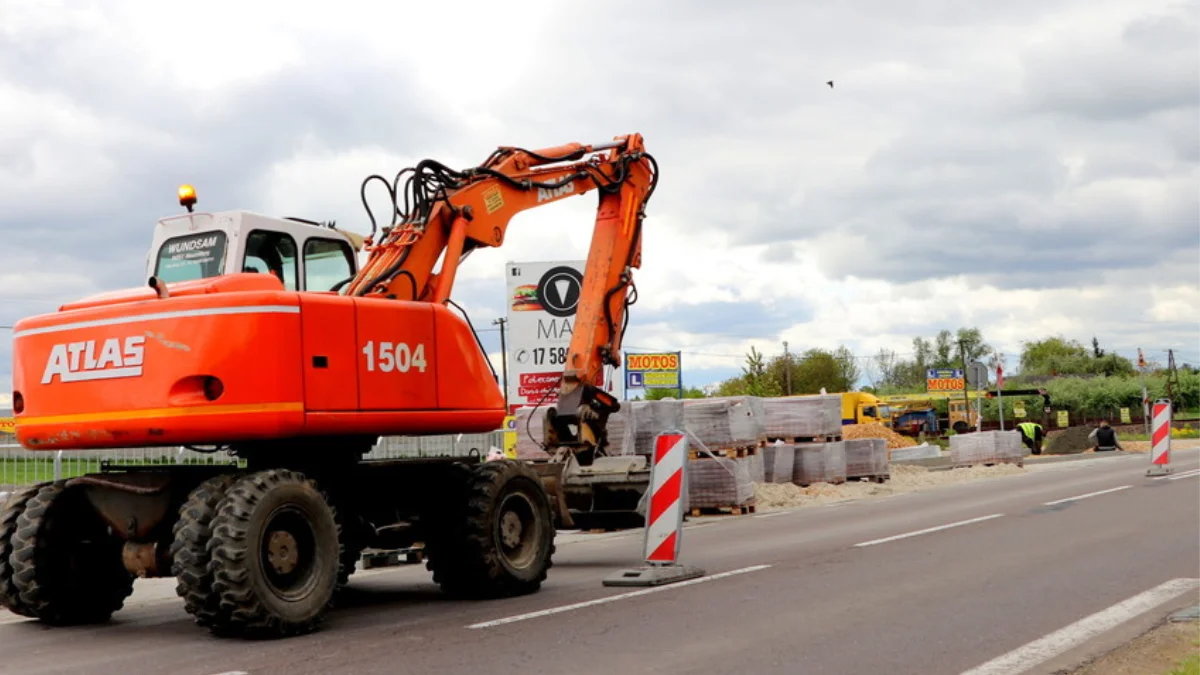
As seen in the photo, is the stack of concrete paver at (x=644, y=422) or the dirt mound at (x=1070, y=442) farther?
the dirt mound at (x=1070, y=442)

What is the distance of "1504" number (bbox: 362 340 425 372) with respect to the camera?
9898 millimetres

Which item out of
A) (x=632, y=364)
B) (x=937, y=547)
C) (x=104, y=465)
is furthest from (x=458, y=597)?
(x=632, y=364)

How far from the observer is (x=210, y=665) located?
26.1 feet

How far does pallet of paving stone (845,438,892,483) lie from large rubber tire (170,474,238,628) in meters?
20.8

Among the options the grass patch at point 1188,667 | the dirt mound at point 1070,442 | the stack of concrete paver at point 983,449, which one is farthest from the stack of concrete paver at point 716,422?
the dirt mound at point 1070,442

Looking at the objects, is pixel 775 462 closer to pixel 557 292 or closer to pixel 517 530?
pixel 557 292

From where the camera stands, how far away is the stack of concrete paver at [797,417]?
2600 cm

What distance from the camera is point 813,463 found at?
26.1m

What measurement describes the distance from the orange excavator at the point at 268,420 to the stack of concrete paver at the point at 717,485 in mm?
9318

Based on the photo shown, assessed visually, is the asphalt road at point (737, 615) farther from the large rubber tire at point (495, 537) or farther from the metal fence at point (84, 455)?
the metal fence at point (84, 455)

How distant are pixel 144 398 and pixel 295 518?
1343mm

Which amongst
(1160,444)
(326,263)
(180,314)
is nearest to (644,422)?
(326,263)

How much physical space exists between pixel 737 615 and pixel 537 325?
46.4 feet

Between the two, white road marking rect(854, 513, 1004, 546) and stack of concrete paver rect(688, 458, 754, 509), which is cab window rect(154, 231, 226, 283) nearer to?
white road marking rect(854, 513, 1004, 546)
